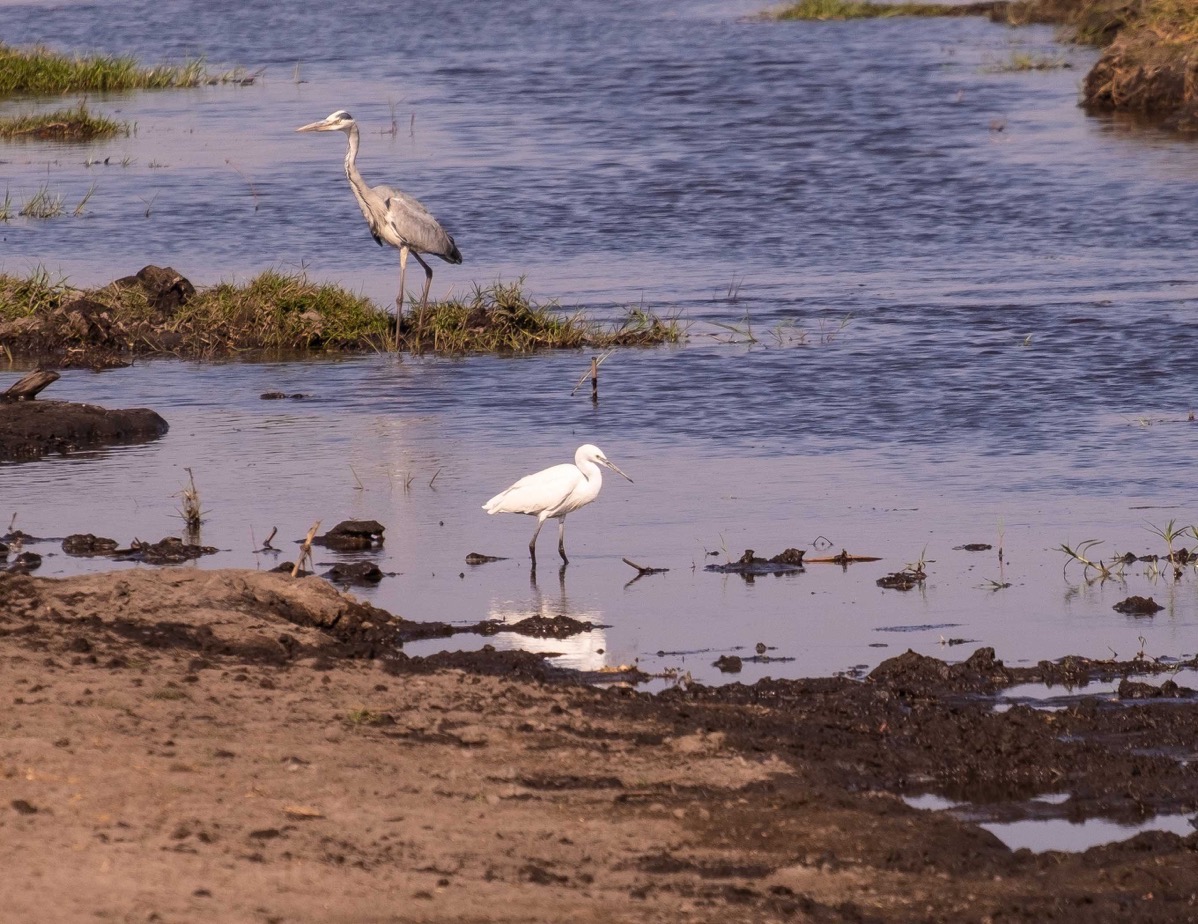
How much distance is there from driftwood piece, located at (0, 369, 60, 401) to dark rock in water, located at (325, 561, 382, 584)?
4.00m

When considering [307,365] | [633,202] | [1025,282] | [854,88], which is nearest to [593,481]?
[307,365]

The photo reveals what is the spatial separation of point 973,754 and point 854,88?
85.8 feet

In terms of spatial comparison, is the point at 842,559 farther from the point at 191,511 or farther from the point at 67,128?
the point at 67,128

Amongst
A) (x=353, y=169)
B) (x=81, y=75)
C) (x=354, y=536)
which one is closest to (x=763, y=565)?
(x=354, y=536)

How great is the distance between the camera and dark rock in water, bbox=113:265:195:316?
15.7 metres

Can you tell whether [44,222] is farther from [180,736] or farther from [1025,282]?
[180,736]

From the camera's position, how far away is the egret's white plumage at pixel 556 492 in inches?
363

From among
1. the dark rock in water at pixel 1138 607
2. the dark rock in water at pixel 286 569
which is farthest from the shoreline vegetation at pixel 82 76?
the dark rock in water at pixel 1138 607

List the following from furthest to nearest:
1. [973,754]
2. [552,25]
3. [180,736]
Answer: [552,25], [973,754], [180,736]

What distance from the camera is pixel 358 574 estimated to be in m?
8.99

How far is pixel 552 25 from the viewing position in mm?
44312

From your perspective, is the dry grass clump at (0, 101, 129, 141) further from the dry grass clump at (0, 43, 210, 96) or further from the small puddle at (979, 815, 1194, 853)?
the small puddle at (979, 815, 1194, 853)

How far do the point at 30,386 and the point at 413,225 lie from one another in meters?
5.04

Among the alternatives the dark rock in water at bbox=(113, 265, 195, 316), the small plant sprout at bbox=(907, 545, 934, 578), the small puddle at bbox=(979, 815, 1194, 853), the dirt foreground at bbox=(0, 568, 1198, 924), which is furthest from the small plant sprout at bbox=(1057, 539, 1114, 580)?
the dark rock in water at bbox=(113, 265, 195, 316)
